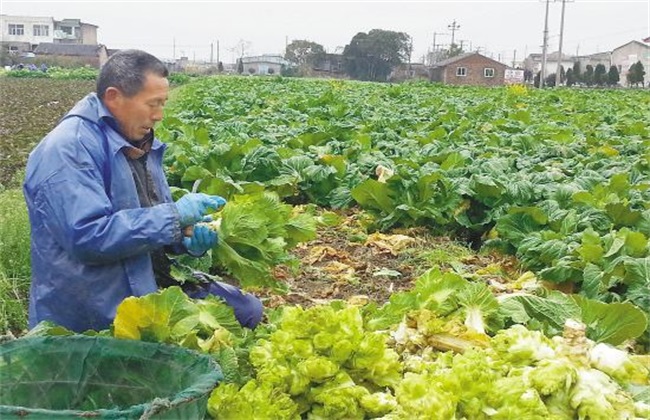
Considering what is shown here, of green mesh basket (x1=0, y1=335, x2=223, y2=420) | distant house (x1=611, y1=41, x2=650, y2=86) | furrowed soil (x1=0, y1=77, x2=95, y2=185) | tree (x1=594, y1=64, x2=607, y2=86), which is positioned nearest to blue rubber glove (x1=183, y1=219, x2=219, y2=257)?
green mesh basket (x1=0, y1=335, x2=223, y2=420)

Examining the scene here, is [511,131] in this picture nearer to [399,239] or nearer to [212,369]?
[399,239]

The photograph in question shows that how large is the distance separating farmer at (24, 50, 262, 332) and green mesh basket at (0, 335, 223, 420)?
1.78ft

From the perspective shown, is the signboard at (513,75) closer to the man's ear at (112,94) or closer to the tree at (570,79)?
the tree at (570,79)

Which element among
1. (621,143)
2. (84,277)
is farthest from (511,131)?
(84,277)

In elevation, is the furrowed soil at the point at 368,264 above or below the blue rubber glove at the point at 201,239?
below

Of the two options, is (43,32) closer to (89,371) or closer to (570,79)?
(570,79)

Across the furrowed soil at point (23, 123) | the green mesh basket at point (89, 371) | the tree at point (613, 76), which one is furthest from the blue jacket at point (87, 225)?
the tree at point (613, 76)

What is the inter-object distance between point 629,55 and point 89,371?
102 metres

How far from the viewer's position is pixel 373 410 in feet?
9.16

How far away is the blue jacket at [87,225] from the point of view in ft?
10.5

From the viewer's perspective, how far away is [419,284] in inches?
144

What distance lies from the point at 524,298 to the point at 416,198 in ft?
12.0

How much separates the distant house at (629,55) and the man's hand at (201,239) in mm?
89245

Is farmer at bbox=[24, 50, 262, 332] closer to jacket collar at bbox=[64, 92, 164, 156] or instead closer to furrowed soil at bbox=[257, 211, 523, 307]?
jacket collar at bbox=[64, 92, 164, 156]
